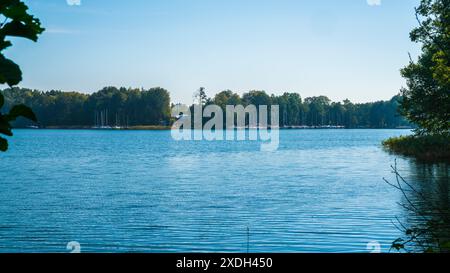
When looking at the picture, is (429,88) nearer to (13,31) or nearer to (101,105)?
(13,31)

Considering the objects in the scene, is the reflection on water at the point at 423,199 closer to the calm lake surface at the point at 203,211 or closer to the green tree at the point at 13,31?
the calm lake surface at the point at 203,211

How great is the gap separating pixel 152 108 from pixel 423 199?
5508 inches

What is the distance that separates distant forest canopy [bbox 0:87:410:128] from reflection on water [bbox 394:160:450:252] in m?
102

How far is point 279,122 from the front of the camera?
196000mm

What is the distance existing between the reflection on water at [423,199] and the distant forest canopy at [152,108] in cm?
10189

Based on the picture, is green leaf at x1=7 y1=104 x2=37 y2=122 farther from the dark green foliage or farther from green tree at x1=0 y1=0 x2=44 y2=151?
the dark green foliage

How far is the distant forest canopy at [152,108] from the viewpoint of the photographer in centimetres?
14238

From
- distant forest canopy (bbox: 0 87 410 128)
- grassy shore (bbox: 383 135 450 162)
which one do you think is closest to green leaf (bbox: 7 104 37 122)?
grassy shore (bbox: 383 135 450 162)

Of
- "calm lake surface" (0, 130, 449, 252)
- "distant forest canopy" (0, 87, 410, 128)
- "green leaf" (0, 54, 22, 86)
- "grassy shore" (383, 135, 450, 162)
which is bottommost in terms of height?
"calm lake surface" (0, 130, 449, 252)

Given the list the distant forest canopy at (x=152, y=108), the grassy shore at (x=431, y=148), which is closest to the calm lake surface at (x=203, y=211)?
the grassy shore at (x=431, y=148)

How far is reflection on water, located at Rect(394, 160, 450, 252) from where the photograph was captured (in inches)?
491

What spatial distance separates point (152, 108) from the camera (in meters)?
152
